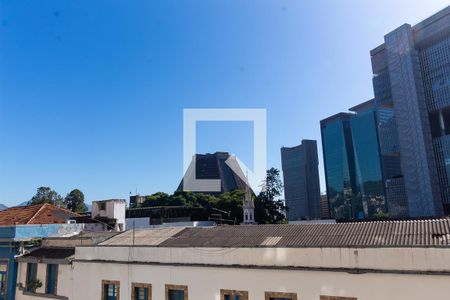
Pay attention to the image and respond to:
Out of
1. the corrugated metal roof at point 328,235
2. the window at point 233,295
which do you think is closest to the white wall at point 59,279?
the corrugated metal roof at point 328,235

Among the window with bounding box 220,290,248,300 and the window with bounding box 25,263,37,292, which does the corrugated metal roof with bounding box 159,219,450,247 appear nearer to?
the window with bounding box 220,290,248,300

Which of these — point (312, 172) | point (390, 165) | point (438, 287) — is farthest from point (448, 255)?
point (312, 172)

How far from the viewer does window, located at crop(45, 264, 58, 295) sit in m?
17.8

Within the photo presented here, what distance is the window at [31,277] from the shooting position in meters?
18.4

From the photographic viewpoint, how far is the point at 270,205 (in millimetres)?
57938

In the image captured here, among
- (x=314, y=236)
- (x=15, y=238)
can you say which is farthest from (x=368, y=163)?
(x=15, y=238)

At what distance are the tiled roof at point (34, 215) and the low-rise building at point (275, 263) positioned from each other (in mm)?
9413

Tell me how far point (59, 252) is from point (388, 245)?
15.7 meters

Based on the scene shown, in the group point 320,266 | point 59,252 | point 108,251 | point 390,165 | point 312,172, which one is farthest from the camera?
point 312,172

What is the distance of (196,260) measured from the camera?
13734 millimetres

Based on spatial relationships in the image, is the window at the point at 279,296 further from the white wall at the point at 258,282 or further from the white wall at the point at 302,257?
the white wall at the point at 302,257

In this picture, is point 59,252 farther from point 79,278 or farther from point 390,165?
point 390,165

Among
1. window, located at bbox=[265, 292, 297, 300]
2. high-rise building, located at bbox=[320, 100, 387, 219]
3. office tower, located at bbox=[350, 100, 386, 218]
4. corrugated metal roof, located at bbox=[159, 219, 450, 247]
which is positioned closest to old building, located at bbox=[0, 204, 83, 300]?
corrugated metal roof, located at bbox=[159, 219, 450, 247]

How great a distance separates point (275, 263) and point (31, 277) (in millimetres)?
13716
